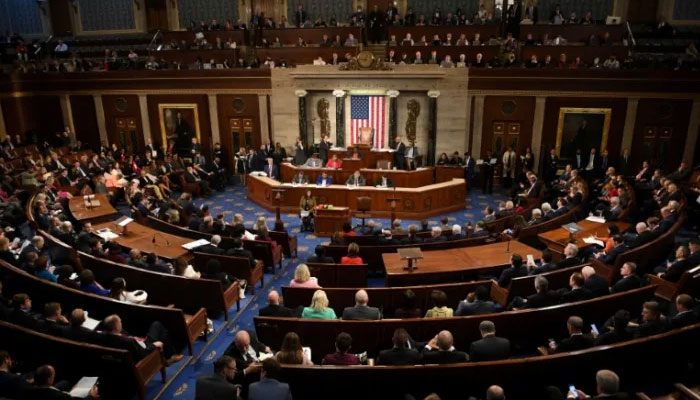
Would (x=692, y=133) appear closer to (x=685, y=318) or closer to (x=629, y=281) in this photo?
(x=629, y=281)

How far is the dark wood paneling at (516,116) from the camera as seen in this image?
1688cm

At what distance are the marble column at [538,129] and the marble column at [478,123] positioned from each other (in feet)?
5.73

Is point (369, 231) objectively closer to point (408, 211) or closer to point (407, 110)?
point (408, 211)

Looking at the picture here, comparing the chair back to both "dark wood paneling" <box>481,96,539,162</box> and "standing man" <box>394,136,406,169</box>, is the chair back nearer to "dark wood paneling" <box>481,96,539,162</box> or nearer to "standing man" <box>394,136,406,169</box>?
"standing man" <box>394,136,406,169</box>

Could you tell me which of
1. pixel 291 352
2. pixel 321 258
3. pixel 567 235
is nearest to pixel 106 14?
pixel 321 258

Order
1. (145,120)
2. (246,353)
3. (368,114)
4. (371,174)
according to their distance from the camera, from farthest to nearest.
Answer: (145,120), (368,114), (371,174), (246,353)

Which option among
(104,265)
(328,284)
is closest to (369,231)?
(328,284)

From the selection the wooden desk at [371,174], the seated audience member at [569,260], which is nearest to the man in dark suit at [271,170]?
the wooden desk at [371,174]

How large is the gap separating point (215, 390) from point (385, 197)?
387 inches

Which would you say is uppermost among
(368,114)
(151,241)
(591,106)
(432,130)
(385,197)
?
(591,106)

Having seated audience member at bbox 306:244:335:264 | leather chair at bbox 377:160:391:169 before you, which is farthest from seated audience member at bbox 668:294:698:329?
leather chair at bbox 377:160:391:169

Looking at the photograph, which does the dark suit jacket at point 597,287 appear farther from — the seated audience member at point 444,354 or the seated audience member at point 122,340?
the seated audience member at point 122,340

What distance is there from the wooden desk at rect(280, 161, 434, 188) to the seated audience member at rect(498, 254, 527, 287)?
24.9 ft

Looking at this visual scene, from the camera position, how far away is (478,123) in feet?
56.9
